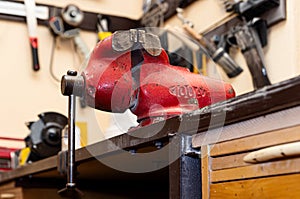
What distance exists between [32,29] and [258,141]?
195 centimetres

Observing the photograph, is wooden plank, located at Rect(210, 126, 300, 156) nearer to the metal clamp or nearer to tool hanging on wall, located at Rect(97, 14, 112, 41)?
the metal clamp

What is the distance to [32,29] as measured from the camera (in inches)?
102

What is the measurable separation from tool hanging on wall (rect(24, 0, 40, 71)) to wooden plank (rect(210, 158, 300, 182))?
181 cm

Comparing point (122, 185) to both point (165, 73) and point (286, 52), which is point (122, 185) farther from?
point (165, 73)

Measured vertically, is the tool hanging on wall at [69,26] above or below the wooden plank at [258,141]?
above

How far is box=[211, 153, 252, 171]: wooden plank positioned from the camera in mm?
876

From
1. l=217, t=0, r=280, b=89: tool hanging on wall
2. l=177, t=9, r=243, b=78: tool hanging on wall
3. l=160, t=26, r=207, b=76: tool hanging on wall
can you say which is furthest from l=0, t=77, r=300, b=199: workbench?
l=160, t=26, r=207, b=76: tool hanging on wall

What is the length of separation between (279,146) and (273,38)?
1.22 m

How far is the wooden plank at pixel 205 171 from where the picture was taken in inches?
37.4

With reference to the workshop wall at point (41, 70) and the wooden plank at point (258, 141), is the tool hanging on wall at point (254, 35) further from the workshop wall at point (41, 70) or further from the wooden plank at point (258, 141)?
the wooden plank at point (258, 141)

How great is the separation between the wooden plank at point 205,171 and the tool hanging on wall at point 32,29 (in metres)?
1.77

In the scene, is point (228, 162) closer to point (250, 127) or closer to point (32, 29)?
point (250, 127)

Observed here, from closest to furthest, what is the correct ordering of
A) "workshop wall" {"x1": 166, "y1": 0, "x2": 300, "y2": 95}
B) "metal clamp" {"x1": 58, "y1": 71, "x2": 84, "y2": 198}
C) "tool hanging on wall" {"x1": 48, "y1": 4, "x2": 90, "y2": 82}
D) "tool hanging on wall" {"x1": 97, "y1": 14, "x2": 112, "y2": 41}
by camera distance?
"metal clamp" {"x1": 58, "y1": 71, "x2": 84, "y2": 198}
"workshop wall" {"x1": 166, "y1": 0, "x2": 300, "y2": 95}
"tool hanging on wall" {"x1": 48, "y1": 4, "x2": 90, "y2": 82}
"tool hanging on wall" {"x1": 97, "y1": 14, "x2": 112, "y2": 41}

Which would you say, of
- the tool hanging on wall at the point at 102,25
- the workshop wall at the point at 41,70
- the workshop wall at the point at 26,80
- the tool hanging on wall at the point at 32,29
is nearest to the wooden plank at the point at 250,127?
the workshop wall at the point at 41,70
